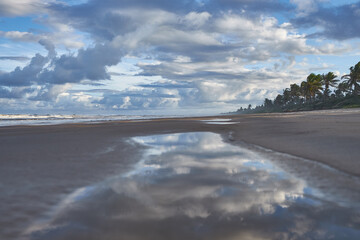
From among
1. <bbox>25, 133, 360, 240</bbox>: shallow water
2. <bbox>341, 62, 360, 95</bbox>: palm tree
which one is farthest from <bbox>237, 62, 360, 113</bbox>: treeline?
<bbox>25, 133, 360, 240</bbox>: shallow water

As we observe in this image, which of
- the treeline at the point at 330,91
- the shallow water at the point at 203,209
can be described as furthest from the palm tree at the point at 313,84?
the shallow water at the point at 203,209

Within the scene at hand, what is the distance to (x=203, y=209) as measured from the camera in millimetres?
3887

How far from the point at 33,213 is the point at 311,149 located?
806 cm

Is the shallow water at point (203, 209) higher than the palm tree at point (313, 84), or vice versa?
the palm tree at point (313, 84)

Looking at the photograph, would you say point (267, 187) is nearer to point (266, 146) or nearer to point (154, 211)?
point (154, 211)

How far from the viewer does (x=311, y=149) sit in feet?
28.1

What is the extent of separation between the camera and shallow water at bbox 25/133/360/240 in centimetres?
316

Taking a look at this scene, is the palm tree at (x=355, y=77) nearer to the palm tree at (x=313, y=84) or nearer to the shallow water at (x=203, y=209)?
the palm tree at (x=313, y=84)

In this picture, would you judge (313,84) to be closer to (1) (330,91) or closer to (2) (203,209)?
(1) (330,91)

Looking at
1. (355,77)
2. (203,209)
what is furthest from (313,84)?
(203,209)

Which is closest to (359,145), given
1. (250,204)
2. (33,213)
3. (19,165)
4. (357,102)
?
(250,204)

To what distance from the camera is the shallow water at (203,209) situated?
3156mm

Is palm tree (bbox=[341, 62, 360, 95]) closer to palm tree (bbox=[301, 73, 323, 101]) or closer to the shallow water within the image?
palm tree (bbox=[301, 73, 323, 101])

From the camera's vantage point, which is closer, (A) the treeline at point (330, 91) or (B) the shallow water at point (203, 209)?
(B) the shallow water at point (203, 209)
